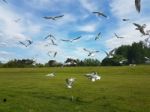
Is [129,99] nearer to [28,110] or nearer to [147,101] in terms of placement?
[147,101]

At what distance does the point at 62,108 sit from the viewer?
17.5m

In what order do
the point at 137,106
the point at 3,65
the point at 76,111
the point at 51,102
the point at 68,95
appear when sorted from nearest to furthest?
1. the point at 76,111
2. the point at 137,106
3. the point at 51,102
4. the point at 68,95
5. the point at 3,65

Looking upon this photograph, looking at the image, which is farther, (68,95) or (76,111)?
(68,95)

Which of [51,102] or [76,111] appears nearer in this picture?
[76,111]

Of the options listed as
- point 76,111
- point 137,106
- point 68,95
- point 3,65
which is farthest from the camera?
point 3,65

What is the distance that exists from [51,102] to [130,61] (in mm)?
102620

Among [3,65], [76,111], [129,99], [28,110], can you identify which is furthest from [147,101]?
[3,65]

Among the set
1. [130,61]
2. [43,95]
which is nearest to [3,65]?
[130,61]

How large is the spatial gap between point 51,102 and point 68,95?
2844 millimetres

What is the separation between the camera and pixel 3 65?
11381 centimetres

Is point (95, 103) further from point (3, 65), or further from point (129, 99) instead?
point (3, 65)

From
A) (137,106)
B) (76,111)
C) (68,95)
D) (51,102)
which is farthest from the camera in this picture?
(68,95)

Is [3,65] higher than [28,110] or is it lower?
higher

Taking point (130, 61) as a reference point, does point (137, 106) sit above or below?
below
